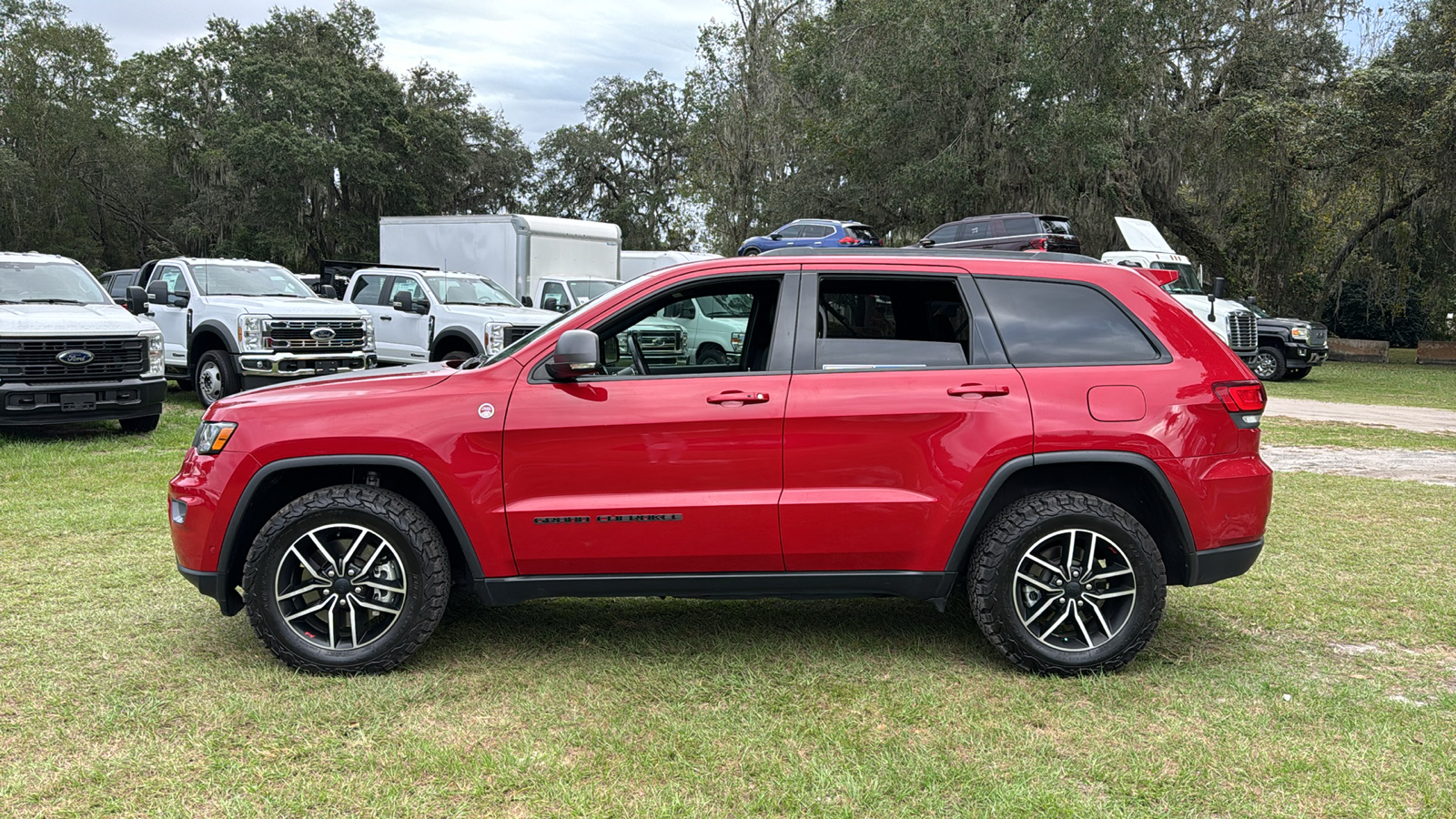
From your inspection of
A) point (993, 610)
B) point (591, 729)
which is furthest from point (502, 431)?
point (993, 610)

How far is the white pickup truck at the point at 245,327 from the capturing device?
13375mm

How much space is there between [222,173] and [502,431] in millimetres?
44815

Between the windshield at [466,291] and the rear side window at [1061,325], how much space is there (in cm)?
1195

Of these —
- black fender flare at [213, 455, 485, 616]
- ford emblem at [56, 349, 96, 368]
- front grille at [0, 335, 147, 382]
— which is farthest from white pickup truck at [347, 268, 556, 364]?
black fender flare at [213, 455, 485, 616]

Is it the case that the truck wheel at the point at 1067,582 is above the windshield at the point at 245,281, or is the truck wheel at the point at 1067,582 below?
below

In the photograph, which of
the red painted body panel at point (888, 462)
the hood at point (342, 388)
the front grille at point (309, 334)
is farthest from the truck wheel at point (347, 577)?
the front grille at point (309, 334)

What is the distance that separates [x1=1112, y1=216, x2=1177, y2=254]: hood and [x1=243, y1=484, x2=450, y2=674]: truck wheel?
1985cm

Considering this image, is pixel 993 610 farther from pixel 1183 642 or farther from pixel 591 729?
pixel 591 729

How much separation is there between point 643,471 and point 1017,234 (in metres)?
17.0

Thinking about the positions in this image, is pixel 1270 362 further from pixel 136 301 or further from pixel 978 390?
pixel 978 390

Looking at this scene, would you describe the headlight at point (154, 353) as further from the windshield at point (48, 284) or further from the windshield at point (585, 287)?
the windshield at point (585, 287)

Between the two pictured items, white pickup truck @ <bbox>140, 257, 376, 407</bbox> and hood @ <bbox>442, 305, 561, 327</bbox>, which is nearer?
white pickup truck @ <bbox>140, 257, 376, 407</bbox>

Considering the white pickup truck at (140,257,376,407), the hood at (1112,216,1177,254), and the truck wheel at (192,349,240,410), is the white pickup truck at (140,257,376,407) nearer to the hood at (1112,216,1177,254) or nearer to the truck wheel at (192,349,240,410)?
the truck wheel at (192,349,240,410)

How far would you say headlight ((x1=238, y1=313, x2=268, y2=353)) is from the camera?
13.3 meters
